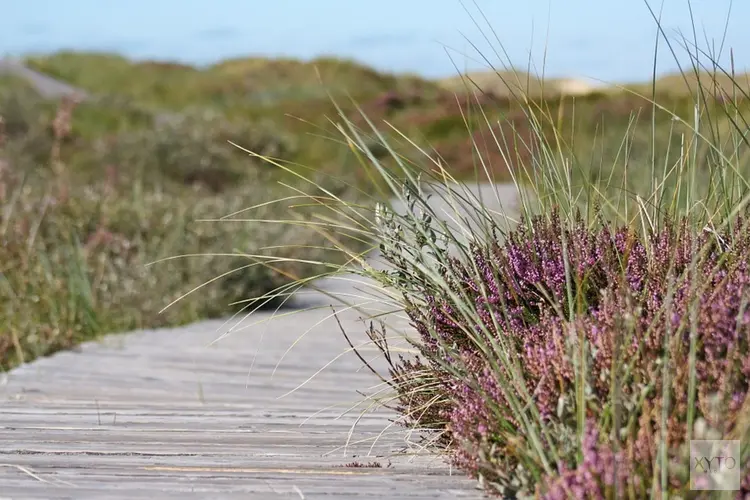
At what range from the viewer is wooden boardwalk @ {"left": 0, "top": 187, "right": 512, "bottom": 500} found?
2.44m

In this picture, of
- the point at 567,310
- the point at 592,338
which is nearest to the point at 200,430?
the point at 567,310

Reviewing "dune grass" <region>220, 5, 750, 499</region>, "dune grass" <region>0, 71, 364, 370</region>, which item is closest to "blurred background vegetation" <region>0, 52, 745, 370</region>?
"dune grass" <region>0, 71, 364, 370</region>

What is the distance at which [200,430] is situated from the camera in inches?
125

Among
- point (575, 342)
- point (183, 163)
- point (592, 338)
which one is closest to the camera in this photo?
point (575, 342)

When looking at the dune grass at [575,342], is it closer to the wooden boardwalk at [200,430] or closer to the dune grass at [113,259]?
the wooden boardwalk at [200,430]

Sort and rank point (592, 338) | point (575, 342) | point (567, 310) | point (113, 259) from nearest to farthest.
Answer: point (575, 342) → point (592, 338) → point (567, 310) → point (113, 259)

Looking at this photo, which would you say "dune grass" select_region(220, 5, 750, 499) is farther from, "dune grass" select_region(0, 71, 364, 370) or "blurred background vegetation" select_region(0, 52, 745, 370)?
"dune grass" select_region(0, 71, 364, 370)

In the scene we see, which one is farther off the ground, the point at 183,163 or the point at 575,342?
the point at 575,342

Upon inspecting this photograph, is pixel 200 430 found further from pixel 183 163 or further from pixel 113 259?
pixel 183 163

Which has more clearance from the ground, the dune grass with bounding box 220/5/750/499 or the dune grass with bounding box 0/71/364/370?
the dune grass with bounding box 220/5/750/499

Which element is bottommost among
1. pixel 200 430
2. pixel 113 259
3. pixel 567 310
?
pixel 113 259

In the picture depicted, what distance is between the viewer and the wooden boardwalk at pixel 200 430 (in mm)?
2441

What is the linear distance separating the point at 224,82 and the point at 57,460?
108 feet

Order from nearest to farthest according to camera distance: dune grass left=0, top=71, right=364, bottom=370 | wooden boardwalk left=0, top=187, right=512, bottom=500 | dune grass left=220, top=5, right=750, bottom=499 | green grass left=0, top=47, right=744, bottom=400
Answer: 1. dune grass left=220, top=5, right=750, bottom=499
2. wooden boardwalk left=0, top=187, right=512, bottom=500
3. green grass left=0, top=47, right=744, bottom=400
4. dune grass left=0, top=71, right=364, bottom=370
